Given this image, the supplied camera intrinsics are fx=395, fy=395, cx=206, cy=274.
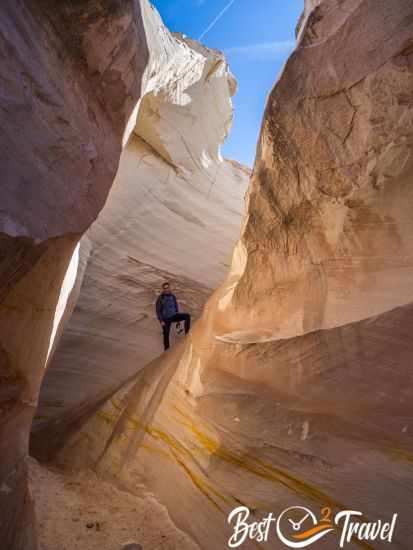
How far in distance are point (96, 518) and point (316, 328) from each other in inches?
113

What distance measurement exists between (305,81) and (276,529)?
4.12m

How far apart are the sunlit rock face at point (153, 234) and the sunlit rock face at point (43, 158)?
2.82 m

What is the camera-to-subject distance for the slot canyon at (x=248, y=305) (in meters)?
2.83

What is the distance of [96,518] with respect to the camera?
12.9 feet

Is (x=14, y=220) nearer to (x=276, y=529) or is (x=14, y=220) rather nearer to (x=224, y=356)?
Answer: (x=224, y=356)

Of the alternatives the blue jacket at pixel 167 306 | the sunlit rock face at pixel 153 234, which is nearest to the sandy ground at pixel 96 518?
the sunlit rock face at pixel 153 234

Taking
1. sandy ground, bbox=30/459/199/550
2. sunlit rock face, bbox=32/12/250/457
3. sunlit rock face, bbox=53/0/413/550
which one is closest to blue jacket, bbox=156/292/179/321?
sunlit rock face, bbox=32/12/250/457

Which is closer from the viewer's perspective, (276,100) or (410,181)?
(410,181)

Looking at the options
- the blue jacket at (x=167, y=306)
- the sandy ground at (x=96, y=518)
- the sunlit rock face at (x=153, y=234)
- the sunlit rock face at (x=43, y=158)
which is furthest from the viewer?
the sunlit rock face at (x=153, y=234)

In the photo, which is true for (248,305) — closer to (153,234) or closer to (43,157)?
(43,157)

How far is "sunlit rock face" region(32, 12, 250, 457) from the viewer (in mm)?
7480

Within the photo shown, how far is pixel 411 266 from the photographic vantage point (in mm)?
3053

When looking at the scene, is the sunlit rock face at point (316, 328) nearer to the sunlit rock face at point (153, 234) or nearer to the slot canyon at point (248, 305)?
the slot canyon at point (248, 305)

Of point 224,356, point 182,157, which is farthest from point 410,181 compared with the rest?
point 182,157
